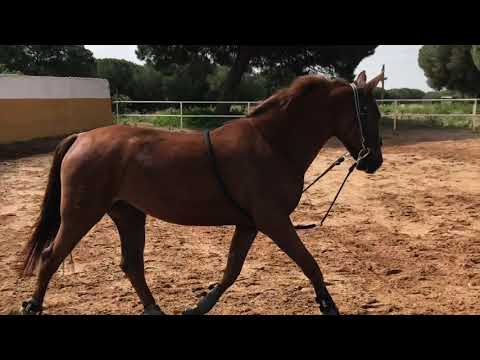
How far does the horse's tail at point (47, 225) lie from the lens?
10.5ft

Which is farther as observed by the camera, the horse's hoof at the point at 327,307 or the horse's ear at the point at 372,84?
the horse's ear at the point at 372,84

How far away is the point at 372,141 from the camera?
2953mm

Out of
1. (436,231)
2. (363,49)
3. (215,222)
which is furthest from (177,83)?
(215,222)

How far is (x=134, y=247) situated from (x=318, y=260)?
2093 millimetres

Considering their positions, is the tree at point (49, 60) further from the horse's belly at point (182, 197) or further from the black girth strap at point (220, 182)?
the black girth strap at point (220, 182)

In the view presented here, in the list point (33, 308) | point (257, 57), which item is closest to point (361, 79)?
point (33, 308)

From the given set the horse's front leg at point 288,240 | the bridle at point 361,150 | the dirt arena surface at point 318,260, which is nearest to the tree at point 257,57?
the dirt arena surface at point 318,260

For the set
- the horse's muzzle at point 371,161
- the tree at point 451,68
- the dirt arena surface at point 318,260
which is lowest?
the dirt arena surface at point 318,260

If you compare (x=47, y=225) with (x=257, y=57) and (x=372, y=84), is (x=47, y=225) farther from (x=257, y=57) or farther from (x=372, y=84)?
(x=257, y=57)

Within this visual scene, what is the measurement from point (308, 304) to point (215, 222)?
44.8 inches

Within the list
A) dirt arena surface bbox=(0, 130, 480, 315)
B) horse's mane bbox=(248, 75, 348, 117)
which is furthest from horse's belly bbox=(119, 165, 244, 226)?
dirt arena surface bbox=(0, 130, 480, 315)

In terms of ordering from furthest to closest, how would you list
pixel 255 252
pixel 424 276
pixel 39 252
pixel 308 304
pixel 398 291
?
pixel 255 252
pixel 424 276
pixel 398 291
pixel 308 304
pixel 39 252

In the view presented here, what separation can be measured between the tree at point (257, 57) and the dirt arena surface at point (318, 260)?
13825 millimetres

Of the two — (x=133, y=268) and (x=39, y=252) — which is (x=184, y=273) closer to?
(x=133, y=268)
